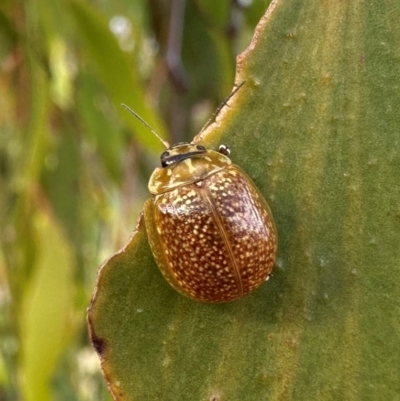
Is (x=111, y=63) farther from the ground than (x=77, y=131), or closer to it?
farther from the ground

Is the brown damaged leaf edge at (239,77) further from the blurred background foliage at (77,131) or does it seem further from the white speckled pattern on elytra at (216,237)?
the blurred background foliage at (77,131)

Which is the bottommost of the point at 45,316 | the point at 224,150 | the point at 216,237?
the point at 45,316

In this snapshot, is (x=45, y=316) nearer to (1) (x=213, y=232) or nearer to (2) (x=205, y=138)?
(1) (x=213, y=232)

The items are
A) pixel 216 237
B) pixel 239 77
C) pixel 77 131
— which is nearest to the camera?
pixel 239 77

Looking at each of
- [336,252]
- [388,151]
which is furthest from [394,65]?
[336,252]

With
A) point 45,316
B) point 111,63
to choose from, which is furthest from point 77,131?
point 45,316

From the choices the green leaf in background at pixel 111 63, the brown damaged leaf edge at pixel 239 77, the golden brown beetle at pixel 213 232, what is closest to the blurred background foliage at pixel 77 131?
the green leaf in background at pixel 111 63

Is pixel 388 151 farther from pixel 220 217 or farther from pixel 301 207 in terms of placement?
pixel 220 217
